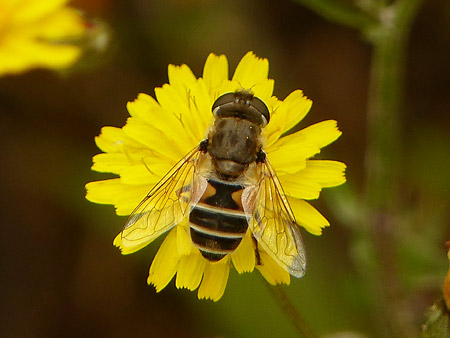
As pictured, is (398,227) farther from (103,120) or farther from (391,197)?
(103,120)

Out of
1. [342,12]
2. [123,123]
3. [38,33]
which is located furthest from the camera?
[123,123]

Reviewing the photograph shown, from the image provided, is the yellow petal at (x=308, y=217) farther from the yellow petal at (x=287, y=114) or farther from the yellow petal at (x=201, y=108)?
the yellow petal at (x=201, y=108)

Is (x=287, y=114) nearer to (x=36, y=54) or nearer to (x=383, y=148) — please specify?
(x=383, y=148)

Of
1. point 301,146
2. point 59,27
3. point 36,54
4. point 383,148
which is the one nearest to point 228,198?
point 301,146

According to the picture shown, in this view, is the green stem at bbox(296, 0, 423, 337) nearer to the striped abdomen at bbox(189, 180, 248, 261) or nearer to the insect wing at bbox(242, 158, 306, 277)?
the insect wing at bbox(242, 158, 306, 277)

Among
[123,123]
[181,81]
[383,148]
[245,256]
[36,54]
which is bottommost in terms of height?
[245,256]

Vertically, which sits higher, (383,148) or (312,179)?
(383,148)

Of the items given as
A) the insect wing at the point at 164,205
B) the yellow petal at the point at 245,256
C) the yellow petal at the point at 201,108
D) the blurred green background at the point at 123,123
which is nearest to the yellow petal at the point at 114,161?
the insect wing at the point at 164,205

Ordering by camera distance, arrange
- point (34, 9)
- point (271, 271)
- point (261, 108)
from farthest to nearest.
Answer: point (34, 9) < point (261, 108) < point (271, 271)
